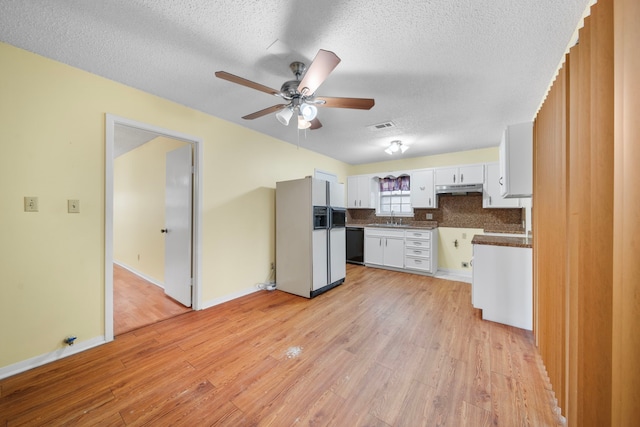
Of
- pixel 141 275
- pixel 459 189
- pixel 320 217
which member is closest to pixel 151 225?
pixel 141 275

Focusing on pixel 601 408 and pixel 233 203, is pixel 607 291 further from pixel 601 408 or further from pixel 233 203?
pixel 233 203

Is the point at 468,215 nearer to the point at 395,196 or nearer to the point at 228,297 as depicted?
the point at 395,196

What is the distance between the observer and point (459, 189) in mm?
4254

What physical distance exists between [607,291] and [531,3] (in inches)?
62.6

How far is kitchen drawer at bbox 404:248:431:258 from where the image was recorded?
4.24m

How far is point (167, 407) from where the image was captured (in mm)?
1411

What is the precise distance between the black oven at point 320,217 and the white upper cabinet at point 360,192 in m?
2.27

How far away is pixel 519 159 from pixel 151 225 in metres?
5.11

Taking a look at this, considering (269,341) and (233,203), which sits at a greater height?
(233,203)

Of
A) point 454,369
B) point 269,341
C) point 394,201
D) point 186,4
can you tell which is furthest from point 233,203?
point 394,201

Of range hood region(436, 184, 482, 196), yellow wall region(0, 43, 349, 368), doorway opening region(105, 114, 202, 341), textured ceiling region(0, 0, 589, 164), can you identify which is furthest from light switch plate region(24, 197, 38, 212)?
range hood region(436, 184, 482, 196)

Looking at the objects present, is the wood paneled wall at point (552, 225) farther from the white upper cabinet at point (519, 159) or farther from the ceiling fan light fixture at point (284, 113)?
the ceiling fan light fixture at point (284, 113)

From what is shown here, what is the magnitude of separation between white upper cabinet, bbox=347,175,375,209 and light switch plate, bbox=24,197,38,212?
4968mm

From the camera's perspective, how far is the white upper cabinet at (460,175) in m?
4.14
